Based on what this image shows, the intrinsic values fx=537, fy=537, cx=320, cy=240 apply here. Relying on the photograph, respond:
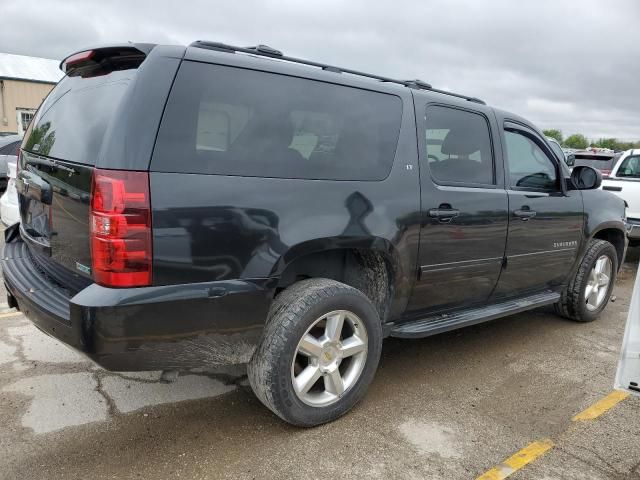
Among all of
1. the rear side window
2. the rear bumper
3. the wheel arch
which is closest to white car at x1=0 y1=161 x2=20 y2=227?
the rear bumper

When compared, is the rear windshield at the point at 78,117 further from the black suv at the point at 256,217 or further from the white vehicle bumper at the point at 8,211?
the white vehicle bumper at the point at 8,211

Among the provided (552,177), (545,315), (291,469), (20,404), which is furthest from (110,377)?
(545,315)

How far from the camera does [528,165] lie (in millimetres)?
4234

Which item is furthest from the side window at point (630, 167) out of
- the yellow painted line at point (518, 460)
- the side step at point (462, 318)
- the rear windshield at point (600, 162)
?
the yellow painted line at point (518, 460)

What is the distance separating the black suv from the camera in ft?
7.59

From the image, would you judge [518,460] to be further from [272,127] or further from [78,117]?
[78,117]

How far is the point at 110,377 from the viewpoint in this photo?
3.48 metres

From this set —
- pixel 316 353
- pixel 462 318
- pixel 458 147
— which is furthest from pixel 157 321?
pixel 458 147

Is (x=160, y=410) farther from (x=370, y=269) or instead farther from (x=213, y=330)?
(x=370, y=269)

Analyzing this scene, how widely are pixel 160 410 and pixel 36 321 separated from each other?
873 mm

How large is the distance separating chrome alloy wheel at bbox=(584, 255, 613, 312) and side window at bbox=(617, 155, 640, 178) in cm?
446

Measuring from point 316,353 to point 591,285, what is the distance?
3388 millimetres

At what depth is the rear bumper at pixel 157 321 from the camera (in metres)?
2.29

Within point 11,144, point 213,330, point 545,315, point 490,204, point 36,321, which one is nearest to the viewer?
point 213,330
